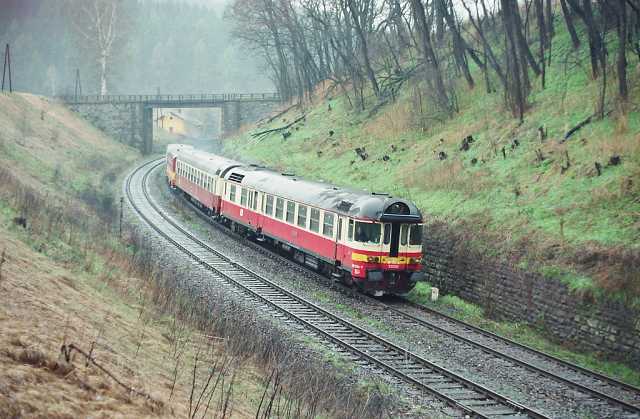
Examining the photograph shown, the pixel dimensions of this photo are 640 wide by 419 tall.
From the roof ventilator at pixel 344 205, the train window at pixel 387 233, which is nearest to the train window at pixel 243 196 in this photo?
the roof ventilator at pixel 344 205

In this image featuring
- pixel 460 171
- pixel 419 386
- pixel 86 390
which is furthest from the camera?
pixel 460 171

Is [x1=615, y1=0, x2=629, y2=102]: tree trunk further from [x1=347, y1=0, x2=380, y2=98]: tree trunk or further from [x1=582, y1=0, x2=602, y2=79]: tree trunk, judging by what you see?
[x1=347, y1=0, x2=380, y2=98]: tree trunk

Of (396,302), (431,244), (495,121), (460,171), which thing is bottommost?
(396,302)

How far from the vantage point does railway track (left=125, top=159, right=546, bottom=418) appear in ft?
41.2

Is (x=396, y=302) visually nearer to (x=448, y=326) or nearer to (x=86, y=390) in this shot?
(x=448, y=326)

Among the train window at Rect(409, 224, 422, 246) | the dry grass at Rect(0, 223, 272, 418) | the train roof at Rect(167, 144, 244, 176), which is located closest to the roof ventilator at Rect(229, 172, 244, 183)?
the train roof at Rect(167, 144, 244, 176)

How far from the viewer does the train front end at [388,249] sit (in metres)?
20.1

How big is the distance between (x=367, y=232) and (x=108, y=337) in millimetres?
9819

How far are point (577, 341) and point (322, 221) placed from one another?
8.86 meters

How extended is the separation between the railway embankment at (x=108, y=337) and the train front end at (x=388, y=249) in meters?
4.14

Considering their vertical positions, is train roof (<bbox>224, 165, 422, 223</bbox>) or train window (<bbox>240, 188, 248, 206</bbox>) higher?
train roof (<bbox>224, 165, 422, 223</bbox>)

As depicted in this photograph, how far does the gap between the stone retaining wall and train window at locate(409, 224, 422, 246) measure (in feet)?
4.55

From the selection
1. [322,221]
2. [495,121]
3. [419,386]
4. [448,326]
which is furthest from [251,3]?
[419,386]

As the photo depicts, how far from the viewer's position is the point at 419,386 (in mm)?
13320
